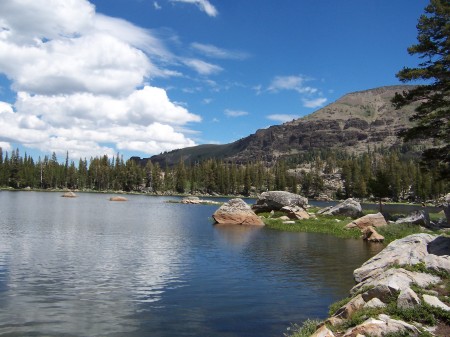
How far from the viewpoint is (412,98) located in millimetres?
31203

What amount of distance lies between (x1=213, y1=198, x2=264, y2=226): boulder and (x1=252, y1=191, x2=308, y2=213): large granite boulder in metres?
8.72

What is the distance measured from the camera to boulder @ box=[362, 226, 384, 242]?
4618 centimetres

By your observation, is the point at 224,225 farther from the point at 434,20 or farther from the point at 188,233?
the point at 434,20

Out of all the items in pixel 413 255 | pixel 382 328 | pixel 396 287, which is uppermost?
pixel 413 255

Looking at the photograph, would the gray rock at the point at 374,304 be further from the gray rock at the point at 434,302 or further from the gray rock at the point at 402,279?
the gray rock at the point at 434,302

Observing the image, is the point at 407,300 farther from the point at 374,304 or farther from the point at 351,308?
the point at 351,308

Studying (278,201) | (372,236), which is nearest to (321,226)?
(372,236)

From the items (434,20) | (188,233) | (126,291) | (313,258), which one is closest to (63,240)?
(188,233)

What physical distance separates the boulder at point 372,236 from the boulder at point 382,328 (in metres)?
35.7

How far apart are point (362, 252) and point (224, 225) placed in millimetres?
27882

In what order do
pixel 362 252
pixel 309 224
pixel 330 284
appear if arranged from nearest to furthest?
pixel 330 284 < pixel 362 252 < pixel 309 224

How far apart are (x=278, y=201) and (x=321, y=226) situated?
48.6ft

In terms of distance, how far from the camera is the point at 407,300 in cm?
1411

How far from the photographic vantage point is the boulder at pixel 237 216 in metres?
63.5
